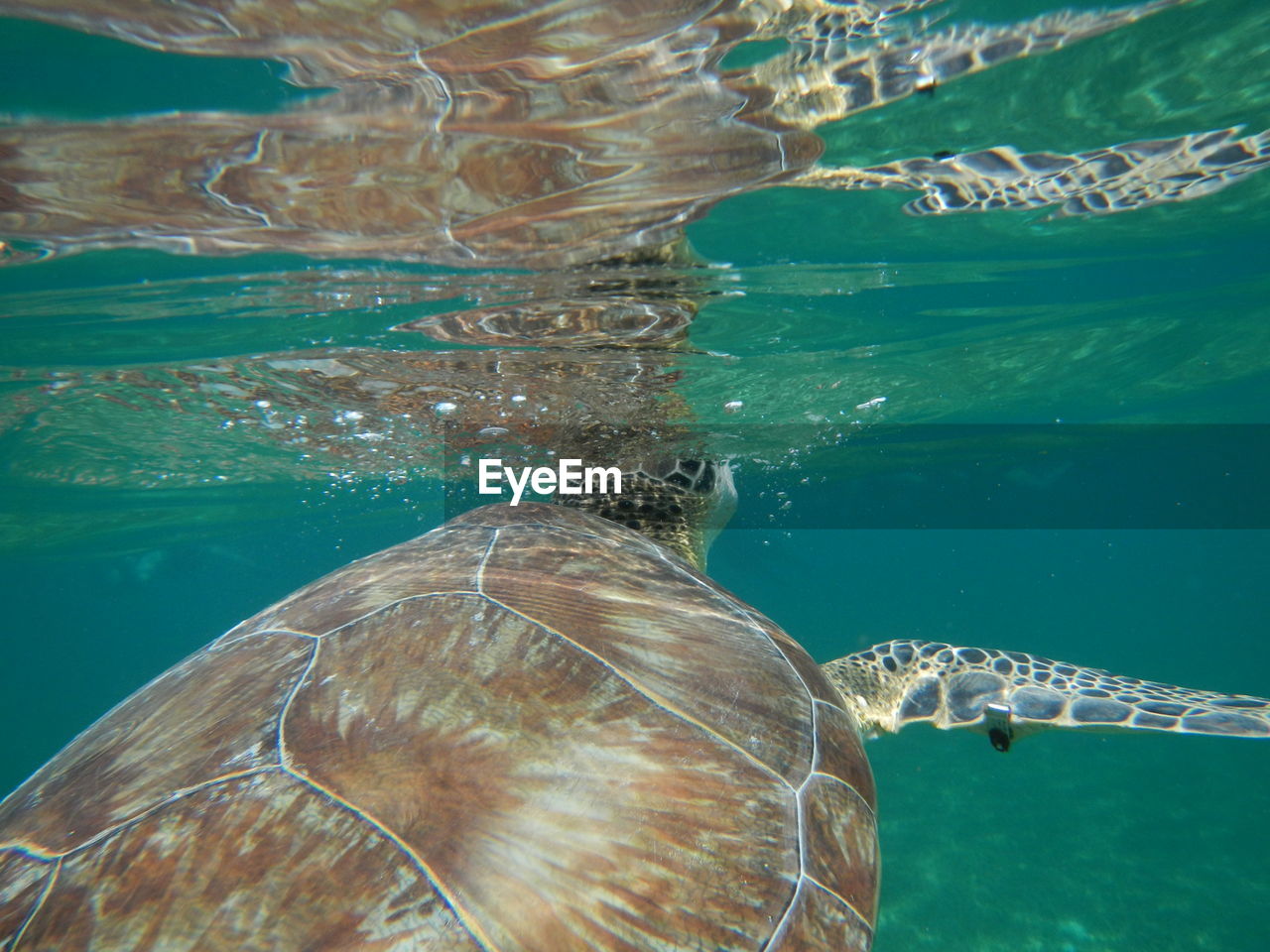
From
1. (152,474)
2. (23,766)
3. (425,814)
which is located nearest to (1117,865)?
(425,814)

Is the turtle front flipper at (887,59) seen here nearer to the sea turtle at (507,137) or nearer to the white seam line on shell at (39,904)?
the sea turtle at (507,137)

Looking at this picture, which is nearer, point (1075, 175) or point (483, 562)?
point (483, 562)

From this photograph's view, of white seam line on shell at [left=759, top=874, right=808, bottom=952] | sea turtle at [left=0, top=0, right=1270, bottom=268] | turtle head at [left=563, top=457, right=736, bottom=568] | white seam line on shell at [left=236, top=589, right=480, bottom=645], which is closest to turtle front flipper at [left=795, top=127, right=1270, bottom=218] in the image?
sea turtle at [left=0, top=0, right=1270, bottom=268]

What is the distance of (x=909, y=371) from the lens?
41.4 ft

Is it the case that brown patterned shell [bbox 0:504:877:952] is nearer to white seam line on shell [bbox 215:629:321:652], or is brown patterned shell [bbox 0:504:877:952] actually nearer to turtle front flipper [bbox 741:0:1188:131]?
white seam line on shell [bbox 215:629:321:652]

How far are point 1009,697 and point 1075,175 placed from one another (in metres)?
5.31

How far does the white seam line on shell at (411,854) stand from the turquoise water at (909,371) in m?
4.02

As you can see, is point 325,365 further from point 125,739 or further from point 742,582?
point 742,582

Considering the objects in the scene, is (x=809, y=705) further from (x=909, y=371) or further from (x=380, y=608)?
(x=909, y=371)

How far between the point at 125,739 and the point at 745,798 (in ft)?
7.10

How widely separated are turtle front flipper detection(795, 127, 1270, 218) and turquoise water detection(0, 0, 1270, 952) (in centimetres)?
25

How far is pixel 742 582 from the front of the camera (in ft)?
209

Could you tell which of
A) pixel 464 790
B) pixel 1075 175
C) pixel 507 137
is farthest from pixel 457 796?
pixel 1075 175

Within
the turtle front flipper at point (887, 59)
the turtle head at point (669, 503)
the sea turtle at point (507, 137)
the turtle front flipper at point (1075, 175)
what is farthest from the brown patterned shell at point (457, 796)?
the turtle front flipper at point (1075, 175)
